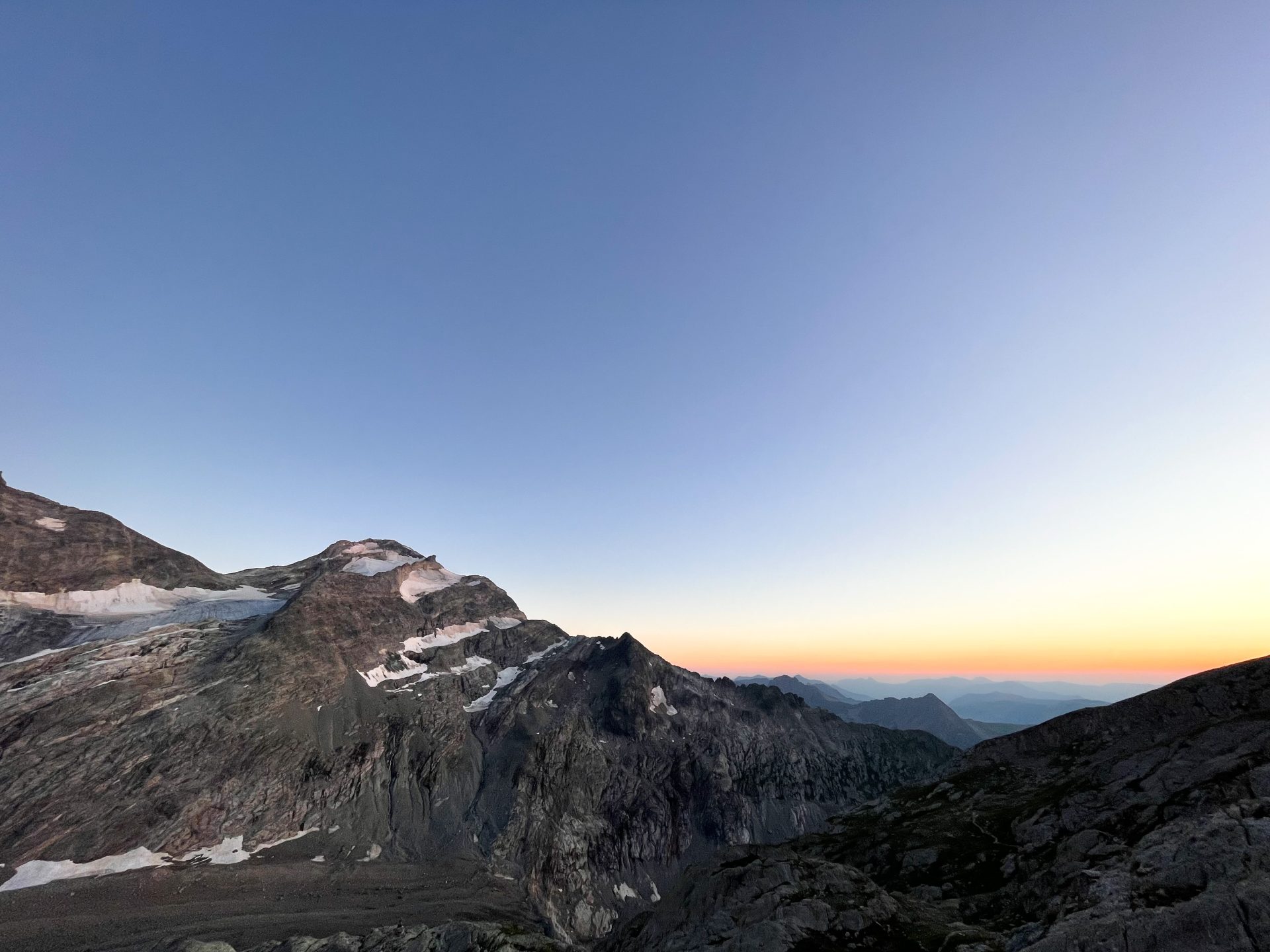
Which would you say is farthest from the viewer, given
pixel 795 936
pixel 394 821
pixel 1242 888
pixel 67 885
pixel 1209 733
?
pixel 394 821

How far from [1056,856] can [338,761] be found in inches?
5533

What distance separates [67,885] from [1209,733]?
158m

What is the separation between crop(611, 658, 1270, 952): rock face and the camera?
23734 millimetres

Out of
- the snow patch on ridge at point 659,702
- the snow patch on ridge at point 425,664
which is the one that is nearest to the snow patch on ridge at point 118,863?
the snow patch on ridge at point 425,664

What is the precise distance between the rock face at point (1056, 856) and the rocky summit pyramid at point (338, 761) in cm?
2573

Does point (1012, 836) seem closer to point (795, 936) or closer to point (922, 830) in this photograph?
point (922, 830)

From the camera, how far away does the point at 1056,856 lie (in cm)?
4841

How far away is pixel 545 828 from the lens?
131875mm

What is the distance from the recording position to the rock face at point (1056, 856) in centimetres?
2373

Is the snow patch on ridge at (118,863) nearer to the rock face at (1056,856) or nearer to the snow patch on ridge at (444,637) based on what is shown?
the snow patch on ridge at (444,637)

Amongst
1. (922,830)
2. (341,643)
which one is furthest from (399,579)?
(922,830)

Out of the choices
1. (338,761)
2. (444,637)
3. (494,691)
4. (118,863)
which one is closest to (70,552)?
(118,863)

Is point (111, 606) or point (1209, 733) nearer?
point (1209, 733)

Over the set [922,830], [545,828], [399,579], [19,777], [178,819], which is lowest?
[545,828]
